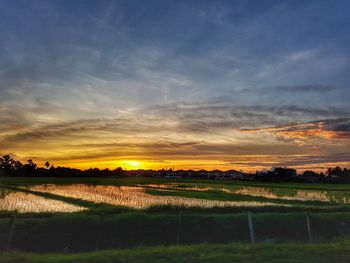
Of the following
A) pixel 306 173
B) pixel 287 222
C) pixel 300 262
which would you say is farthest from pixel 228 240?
pixel 306 173

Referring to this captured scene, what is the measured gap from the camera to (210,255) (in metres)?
14.5

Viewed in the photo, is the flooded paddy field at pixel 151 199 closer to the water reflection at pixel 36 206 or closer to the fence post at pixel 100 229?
the water reflection at pixel 36 206

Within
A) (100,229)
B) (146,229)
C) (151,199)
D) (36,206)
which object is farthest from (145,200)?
(100,229)

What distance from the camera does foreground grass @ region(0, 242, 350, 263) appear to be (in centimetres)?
1367

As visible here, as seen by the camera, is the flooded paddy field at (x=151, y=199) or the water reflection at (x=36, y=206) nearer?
the water reflection at (x=36, y=206)

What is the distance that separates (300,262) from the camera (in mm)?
13281

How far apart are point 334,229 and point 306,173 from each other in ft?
410

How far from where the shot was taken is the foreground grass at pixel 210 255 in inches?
538

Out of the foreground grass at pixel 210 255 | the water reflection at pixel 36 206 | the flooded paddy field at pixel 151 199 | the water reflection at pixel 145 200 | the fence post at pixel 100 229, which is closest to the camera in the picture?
the foreground grass at pixel 210 255

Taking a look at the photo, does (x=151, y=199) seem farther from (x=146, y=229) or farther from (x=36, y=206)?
(x=146, y=229)

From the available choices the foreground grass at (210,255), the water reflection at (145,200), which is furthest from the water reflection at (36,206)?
the foreground grass at (210,255)

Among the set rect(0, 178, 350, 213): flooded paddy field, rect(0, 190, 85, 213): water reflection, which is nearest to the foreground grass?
rect(0, 178, 350, 213): flooded paddy field

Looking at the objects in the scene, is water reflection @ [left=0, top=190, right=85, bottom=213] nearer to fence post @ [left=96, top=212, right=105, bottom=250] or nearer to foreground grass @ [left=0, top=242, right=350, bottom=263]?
fence post @ [left=96, top=212, right=105, bottom=250]

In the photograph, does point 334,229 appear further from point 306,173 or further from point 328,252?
point 306,173
